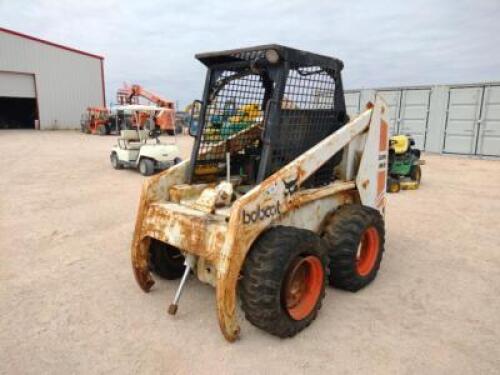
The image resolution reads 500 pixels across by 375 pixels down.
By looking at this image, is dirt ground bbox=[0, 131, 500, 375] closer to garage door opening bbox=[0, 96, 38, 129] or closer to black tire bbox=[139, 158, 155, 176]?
black tire bbox=[139, 158, 155, 176]

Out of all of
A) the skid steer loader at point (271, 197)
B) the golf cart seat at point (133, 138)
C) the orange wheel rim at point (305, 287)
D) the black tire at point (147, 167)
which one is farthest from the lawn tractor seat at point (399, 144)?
the golf cart seat at point (133, 138)

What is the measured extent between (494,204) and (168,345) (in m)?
6.61

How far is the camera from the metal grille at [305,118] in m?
3.16

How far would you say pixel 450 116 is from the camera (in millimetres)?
13453

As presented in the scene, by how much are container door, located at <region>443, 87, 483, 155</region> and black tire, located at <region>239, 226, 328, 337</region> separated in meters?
12.7

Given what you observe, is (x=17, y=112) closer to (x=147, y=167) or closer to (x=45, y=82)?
(x=45, y=82)

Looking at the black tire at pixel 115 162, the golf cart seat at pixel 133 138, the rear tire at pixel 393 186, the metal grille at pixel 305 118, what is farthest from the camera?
the black tire at pixel 115 162

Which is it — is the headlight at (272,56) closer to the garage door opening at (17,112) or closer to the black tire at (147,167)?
the black tire at (147,167)

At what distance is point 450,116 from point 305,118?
1220 centimetres

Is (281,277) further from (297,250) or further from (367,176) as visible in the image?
(367,176)

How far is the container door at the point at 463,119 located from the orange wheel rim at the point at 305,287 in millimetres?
12539

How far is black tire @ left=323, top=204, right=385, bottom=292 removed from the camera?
3312mm

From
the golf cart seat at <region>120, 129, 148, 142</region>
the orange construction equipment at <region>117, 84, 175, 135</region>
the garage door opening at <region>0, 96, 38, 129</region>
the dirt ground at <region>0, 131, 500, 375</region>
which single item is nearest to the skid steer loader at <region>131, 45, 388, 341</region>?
the dirt ground at <region>0, 131, 500, 375</region>

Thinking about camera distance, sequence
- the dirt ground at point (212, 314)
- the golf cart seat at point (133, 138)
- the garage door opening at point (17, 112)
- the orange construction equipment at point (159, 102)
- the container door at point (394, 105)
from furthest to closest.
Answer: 1. the garage door opening at point (17, 112)
2. the orange construction equipment at point (159, 102)
3. the container door at point (394, 105)
4. the golf cart seat at point (133, 138)
5. the dirt ground at point (212, 314)
